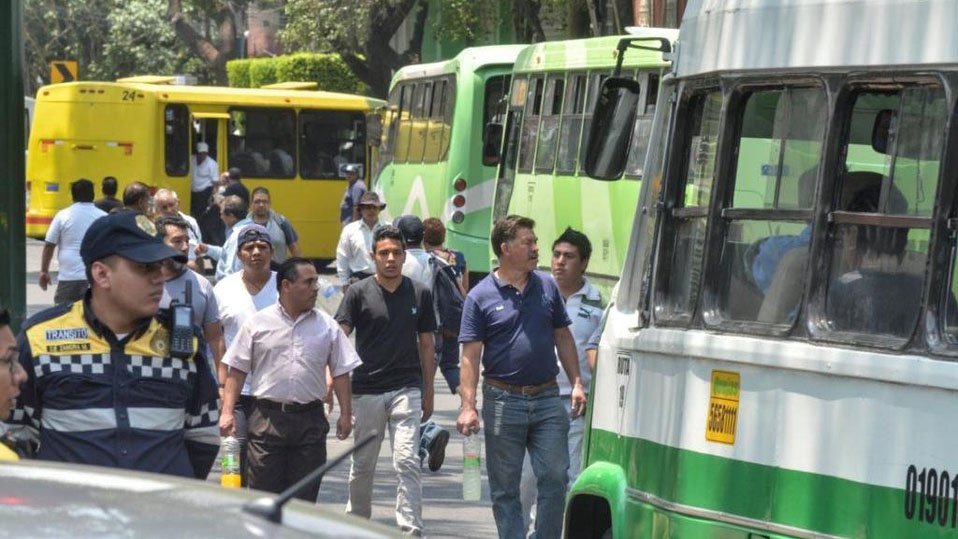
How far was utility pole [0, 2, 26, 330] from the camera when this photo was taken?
10305mm

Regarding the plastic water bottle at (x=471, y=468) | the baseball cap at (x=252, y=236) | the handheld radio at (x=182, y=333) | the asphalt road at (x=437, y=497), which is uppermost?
the handheld radio at (x=182, y=333)

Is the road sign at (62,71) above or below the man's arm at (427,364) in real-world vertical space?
above

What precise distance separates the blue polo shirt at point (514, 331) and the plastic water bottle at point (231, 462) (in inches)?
46.2

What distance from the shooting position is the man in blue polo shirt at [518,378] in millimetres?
8984

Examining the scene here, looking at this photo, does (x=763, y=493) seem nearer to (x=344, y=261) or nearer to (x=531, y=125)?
(x=344, y=261)

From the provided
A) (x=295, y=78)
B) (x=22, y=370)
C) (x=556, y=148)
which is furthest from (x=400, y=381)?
(x=295, y=78)

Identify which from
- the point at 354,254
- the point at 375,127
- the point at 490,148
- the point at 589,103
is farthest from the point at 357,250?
the point at 375,127

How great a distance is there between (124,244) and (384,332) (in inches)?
173

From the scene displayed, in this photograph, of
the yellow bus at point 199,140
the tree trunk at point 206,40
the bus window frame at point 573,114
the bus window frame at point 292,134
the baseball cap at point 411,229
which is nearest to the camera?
the baseball cap at point 411,229

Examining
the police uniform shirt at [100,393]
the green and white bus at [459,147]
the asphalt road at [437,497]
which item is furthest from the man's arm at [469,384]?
the green and white bus at [459,147]

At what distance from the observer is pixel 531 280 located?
9.18m

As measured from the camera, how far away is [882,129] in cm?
566

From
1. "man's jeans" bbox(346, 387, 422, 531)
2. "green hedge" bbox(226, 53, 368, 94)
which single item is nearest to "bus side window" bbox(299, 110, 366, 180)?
"green hedge" bbox(226, 53, 368, 94)

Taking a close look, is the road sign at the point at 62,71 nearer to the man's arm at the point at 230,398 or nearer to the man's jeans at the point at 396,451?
the man's jeans at the point at 396,451
